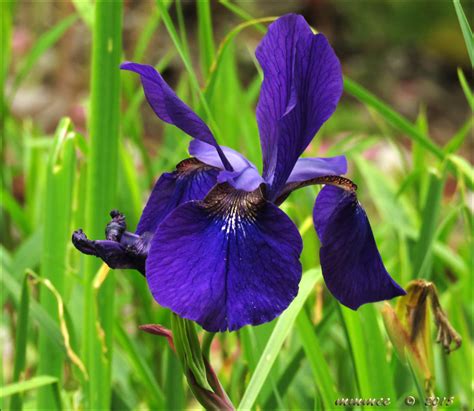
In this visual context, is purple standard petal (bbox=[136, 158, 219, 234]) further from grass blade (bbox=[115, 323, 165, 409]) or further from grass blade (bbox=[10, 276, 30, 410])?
grass blade (bbox=[115, 323, 165, 409])

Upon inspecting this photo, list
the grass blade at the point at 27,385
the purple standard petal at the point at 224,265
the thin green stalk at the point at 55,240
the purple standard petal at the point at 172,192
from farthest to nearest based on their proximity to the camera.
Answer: the thin green stalk at the point at 55,240 < the grass blade at the point at 27,385 < the purple standard petal at the point at 172,192 < the purple standard petal at the point at 224,265

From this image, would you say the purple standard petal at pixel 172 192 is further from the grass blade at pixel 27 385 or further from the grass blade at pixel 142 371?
the grass blade at pixel 142 371

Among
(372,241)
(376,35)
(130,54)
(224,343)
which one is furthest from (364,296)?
(376,35)

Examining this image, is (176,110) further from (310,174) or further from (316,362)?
(316,362)

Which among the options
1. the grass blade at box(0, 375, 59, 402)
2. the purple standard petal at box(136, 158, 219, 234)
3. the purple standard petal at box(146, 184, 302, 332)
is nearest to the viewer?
the purple standard petal at box(146, 184, 302, 332)

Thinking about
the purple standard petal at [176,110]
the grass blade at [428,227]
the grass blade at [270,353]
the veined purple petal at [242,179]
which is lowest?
the grass blade at [270,353]

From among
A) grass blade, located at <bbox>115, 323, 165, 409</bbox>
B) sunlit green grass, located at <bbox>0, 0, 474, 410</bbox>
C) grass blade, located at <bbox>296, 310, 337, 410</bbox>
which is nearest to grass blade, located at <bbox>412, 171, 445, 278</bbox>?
sunlit green grass, located at <bbox>0, 0, 474, 410</bbox>

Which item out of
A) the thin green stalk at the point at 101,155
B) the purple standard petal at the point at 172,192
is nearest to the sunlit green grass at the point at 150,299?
the thin green stalk at the point at 101,155

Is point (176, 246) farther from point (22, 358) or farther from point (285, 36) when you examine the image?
point (22, 358)
